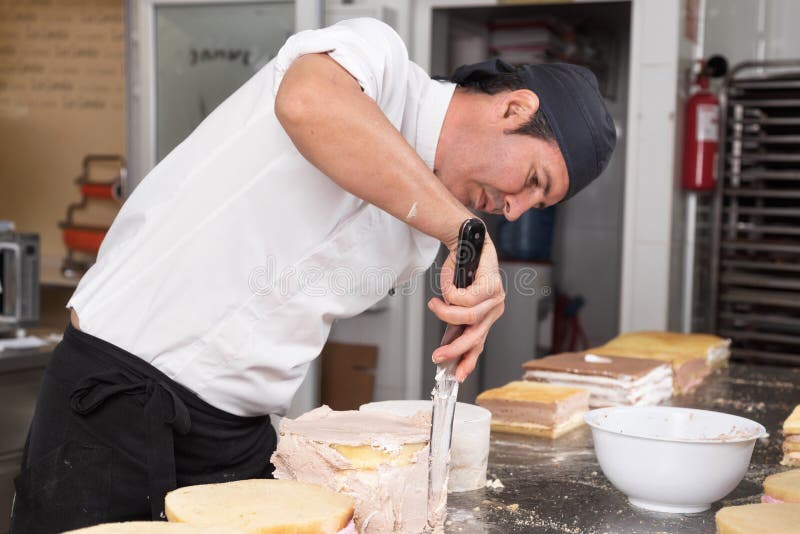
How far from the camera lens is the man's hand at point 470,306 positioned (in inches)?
51.8

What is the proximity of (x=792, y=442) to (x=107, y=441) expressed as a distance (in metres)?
1.35

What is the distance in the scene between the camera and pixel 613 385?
7.42 ft

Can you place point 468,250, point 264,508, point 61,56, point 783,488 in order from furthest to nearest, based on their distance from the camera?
1. point 61,56
2. point 783,488
3. point 468,250
4. point 264,508

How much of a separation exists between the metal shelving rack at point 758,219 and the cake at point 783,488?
2.51m

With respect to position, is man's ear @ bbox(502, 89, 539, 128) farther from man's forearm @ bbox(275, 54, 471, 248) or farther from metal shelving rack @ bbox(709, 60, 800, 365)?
metal shelving rack @ bbox(709, 60, 800, 365)

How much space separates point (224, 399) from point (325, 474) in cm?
45

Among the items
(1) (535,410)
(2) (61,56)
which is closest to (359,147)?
(1) (535,410)

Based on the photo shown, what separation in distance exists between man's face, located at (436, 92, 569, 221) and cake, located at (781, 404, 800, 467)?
26.3 inches

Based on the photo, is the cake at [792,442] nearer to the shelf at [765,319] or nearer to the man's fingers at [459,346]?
the man's fingers at [459,346]

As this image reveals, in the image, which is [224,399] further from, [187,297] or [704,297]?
[704,297]

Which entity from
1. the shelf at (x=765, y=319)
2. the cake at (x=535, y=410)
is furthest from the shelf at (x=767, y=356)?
the cake at (x=535, y=410)

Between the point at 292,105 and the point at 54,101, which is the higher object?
the point at 54,101

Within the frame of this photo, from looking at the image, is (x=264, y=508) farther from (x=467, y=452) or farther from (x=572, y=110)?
(x=572, y=110)

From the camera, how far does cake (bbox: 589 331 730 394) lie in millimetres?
2613
